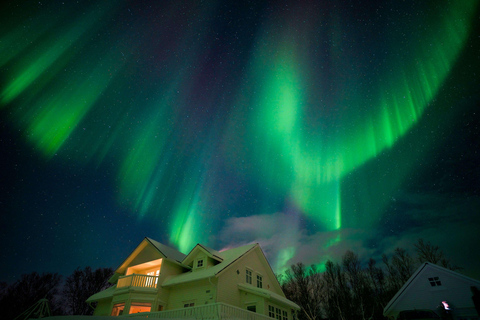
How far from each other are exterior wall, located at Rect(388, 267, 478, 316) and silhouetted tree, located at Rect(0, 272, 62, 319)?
58.3m

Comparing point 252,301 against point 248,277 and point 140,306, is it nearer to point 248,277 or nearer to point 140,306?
point 248,277

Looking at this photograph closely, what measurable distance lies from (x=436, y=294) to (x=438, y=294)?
0.49ft

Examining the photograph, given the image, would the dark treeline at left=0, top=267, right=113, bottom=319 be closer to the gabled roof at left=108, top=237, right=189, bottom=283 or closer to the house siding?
the gabled roof at left=108, top=237, right=189, bottom=283

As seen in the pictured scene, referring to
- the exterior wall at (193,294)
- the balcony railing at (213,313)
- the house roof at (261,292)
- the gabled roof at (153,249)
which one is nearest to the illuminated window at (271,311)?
Answer: the house roof at (261,292)

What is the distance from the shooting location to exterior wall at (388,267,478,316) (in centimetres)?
2044

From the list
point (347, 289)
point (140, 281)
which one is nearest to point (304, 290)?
point (347, 289)

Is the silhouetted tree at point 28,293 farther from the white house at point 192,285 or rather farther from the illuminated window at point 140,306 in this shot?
the illuminated window at point 140,306

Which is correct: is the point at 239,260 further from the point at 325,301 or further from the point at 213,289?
the point at 325,301

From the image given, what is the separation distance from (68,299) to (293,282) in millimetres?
43730

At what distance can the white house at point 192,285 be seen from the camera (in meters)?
20.7

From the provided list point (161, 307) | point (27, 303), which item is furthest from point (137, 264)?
point (27, 303)

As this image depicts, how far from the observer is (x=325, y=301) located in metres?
44.2

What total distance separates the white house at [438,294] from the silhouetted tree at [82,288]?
164ft

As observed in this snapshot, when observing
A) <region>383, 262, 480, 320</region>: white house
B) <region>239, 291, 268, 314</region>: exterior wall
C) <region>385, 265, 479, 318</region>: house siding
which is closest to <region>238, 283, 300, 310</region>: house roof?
<region>239, 291, 268, 314</region>: exterior wall
